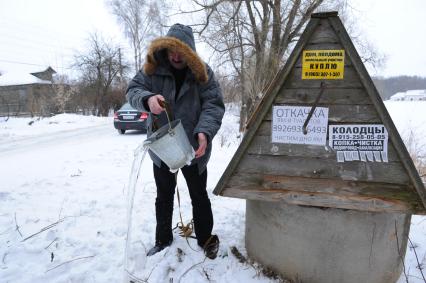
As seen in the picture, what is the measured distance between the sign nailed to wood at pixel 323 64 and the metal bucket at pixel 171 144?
81 centimetres

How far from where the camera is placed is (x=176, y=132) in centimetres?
176

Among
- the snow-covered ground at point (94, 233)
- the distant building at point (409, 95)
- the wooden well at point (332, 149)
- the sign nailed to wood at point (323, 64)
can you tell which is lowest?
the snow-covered ground at point (94, 233)

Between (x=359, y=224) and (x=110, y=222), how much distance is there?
7.04 feet

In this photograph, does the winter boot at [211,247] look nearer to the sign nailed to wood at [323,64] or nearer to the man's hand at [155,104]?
the man's hand at [155,104]

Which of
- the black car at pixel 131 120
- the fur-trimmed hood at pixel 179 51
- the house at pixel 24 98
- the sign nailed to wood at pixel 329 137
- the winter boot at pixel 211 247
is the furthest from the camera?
the house at pixel 24 98

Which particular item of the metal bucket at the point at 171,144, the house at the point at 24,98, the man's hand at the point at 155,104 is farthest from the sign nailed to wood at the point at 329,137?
the house at the point at 24,98

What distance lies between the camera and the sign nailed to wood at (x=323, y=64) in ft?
5.62

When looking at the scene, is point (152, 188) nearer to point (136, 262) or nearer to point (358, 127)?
point (136, 262)

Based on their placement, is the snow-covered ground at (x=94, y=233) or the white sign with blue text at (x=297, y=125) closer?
the white sign with blue text at (x=297, y=125)

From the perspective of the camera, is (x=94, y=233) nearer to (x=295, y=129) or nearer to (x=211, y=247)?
(x=211, y=247)

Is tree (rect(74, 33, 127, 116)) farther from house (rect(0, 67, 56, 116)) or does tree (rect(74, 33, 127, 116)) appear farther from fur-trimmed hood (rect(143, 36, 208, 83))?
Answer: fur-trimmed hood (rect(143, 36, 208, 83))

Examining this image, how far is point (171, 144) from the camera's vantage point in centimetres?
177

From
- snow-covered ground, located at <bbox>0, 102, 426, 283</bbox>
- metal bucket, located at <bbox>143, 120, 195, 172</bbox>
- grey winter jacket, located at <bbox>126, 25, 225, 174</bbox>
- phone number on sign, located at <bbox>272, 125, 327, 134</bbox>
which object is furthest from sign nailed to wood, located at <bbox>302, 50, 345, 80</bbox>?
snow-covered ground, located at <bbox>0, 102, 426, 283</bbox>

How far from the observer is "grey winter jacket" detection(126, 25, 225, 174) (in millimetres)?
1973
